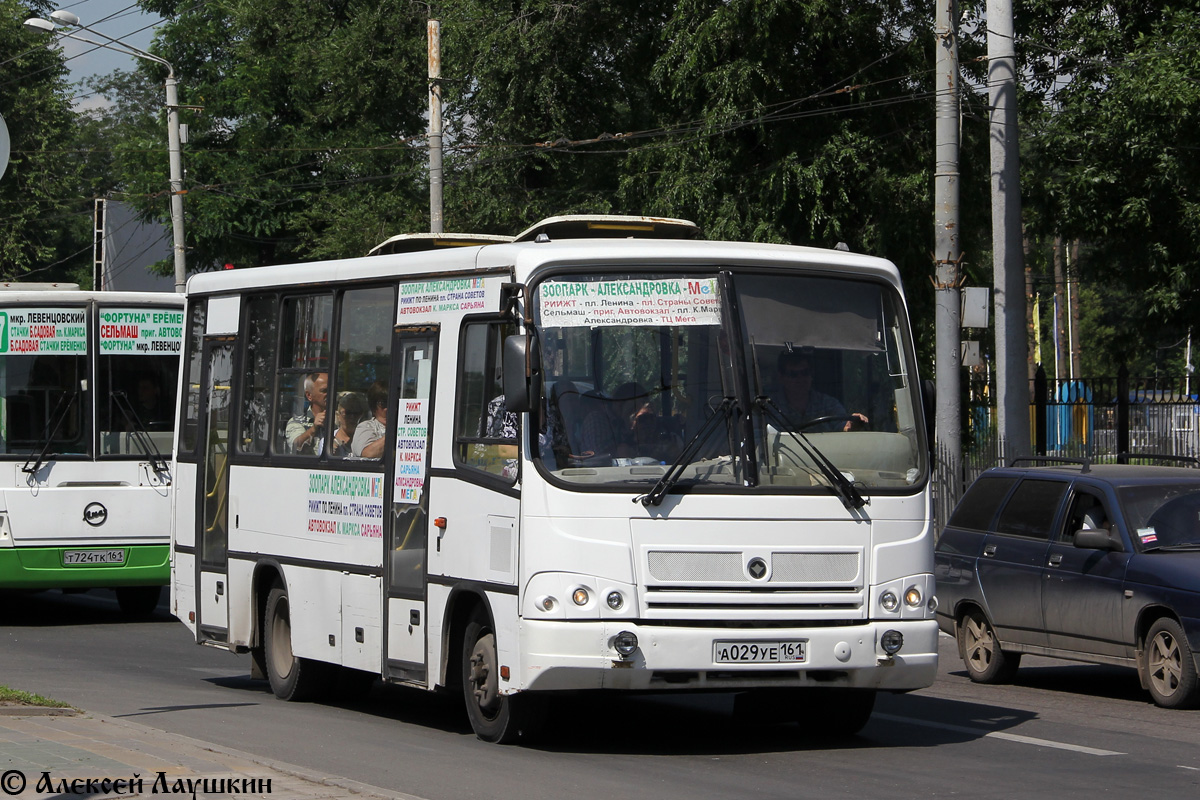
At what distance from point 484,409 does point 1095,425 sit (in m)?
14.1

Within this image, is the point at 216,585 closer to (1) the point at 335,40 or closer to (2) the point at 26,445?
(2) the point at 26,445

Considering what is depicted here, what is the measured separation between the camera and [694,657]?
877 cm

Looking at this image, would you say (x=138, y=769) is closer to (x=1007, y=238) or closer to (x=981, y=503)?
(x=981, y=503)

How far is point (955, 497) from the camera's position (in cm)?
2045

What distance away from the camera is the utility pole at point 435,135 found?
3075cm

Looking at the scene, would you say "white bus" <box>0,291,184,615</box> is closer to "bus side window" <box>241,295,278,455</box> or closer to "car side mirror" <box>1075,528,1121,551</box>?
"bus side window" <box>241,295,278,455</box>

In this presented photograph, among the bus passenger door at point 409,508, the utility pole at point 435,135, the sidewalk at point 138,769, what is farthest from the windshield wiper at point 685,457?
the utility pole at point 435,135

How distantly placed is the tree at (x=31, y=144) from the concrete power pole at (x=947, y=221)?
44.7 metres

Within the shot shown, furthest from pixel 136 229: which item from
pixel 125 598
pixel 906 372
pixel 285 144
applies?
pixel 906 372

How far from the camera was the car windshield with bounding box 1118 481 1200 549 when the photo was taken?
38.3 ft

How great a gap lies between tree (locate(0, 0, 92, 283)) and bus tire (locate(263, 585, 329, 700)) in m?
50.0

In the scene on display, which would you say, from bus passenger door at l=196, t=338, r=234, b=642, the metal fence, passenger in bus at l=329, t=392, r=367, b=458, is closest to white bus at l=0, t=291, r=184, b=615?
bus passenger door at l=196, t=338, r=234, b=642

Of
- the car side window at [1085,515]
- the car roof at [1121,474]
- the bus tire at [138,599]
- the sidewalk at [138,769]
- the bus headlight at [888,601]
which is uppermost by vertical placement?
the car roof at [1121,474]

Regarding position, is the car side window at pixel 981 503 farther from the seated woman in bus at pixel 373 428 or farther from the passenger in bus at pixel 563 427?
the passenger in bus at pixel 563 427
